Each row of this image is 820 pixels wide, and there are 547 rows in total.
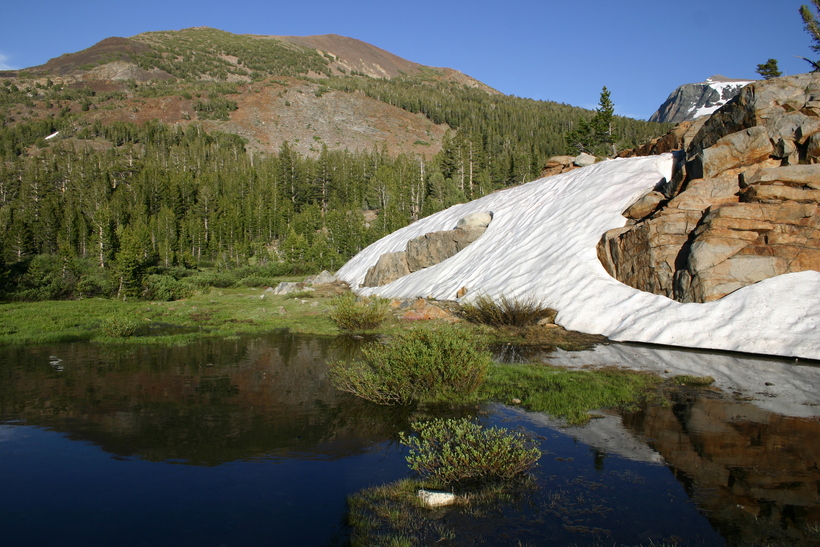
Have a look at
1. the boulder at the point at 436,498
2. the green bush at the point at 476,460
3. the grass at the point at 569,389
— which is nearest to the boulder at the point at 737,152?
the grass at the point at 569,389

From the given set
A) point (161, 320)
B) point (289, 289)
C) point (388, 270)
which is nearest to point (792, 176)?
point (388, 270)

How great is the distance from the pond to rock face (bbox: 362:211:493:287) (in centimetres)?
2097

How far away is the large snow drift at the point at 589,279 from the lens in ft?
46.3

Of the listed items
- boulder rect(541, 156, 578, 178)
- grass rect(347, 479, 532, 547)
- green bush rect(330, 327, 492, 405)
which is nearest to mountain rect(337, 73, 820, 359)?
green bush rect(330, 327, 492, 405)

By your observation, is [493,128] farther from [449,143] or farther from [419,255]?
[419,255]

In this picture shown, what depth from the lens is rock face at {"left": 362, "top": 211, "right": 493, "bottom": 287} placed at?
31.3 m

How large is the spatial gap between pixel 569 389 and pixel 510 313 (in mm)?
8518

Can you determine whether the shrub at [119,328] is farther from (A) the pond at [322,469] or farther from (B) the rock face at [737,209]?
(B) the rock face at [737,209]

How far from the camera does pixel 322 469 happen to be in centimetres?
664

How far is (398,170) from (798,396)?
244 ft

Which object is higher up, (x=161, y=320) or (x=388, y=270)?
(x=388, y=270)

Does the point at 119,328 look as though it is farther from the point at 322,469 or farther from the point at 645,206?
the point at 645,206

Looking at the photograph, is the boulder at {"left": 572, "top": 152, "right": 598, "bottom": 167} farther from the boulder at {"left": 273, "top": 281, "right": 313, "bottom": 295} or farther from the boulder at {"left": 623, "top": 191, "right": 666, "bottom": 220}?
the boulder at {"left": 273, "top": 281, "right": 313, "bottom": 295}

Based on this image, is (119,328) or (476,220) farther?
(476,220)
